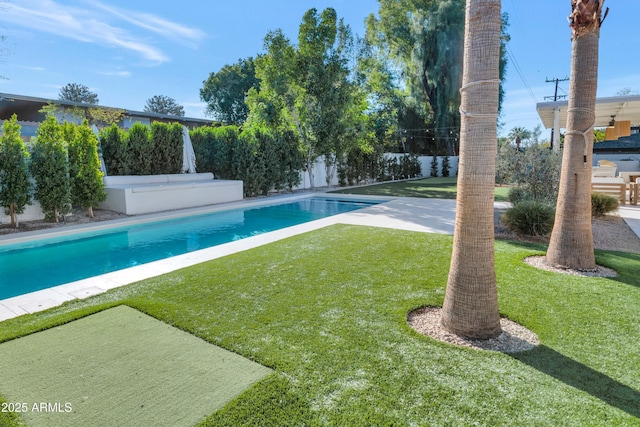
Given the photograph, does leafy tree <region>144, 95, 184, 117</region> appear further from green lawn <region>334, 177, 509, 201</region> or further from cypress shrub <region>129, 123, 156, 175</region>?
cypress shrub <region>129, 123, 156, 175</region>

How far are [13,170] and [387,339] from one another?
909 cm

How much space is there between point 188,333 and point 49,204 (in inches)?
307

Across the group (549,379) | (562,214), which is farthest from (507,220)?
(549,379)

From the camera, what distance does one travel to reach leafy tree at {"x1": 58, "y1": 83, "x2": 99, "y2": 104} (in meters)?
52.1

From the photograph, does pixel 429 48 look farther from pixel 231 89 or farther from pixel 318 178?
pixel 231 89

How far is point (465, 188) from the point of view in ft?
10.0

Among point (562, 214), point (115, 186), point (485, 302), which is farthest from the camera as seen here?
point (115, 186)

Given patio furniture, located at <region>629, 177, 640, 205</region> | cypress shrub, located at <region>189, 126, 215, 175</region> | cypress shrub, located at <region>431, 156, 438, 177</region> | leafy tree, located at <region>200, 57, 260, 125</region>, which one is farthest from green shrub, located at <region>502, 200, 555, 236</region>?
leafy tree, located at <region>200, 57, 260, 125</region>

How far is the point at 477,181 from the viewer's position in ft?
9.81

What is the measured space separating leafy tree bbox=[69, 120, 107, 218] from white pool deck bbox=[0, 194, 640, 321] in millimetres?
1031

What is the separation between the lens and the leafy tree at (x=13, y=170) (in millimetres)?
7961

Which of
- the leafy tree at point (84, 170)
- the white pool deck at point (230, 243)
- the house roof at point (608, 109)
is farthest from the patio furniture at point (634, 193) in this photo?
the leafy tree at point (84, 170)

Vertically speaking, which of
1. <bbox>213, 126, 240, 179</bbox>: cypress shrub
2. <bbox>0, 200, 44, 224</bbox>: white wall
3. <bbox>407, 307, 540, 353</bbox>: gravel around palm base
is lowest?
<bbox>407, 307, 540, 353</bbox>: gravel around palm base

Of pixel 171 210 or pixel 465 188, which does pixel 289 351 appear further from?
pixel 171 210
